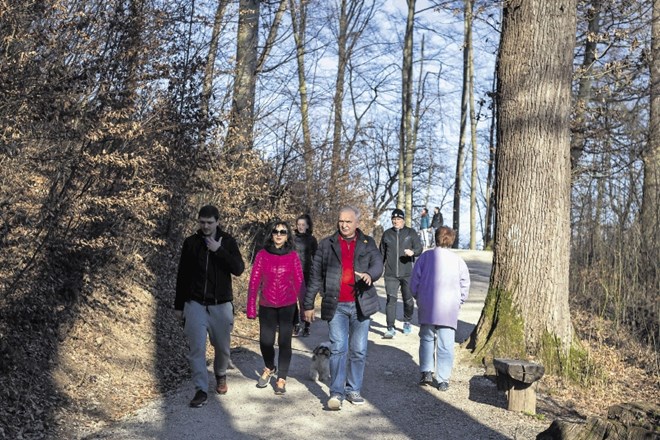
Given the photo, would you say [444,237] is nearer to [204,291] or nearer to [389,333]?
[204,291]

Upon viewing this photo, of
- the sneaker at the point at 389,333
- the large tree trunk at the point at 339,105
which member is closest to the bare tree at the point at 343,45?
the large tree trunk at the point at 339,105

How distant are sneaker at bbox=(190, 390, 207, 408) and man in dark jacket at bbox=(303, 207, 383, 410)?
1305mm

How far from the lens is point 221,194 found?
Answer: 13367 mm

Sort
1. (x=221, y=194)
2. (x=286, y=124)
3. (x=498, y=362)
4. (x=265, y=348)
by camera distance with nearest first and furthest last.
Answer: (x=498, y=362) → (x=265, y=348) → (x=221, y=194) → (x=286, y=124)

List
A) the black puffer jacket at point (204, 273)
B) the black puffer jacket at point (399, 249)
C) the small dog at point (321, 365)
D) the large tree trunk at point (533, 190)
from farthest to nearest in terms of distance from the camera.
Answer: the black puffer jacket at point (399, 249)
the large tree trunk at point (533, 190)
the small dog at point (321, 365)
the black puffer jacket at point (204, 273)

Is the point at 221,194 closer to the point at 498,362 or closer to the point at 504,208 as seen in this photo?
the point at 504,208

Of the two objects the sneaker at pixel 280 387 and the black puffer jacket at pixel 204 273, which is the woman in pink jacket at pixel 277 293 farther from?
the black puffer jacket at pixel 204 273

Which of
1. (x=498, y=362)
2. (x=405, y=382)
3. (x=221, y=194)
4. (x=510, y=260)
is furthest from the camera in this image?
(x=221, y=194)

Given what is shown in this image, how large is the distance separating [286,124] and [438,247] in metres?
9.68

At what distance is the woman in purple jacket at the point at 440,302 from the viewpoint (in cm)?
833

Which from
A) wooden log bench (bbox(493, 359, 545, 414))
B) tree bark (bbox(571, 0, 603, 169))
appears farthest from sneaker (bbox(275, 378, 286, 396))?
tree bark (bbox(571, 0, 603, 169))

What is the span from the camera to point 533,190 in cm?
926

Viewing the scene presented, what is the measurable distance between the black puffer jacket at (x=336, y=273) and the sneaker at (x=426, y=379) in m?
1.32

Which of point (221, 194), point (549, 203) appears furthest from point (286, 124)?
point (549, 203)
